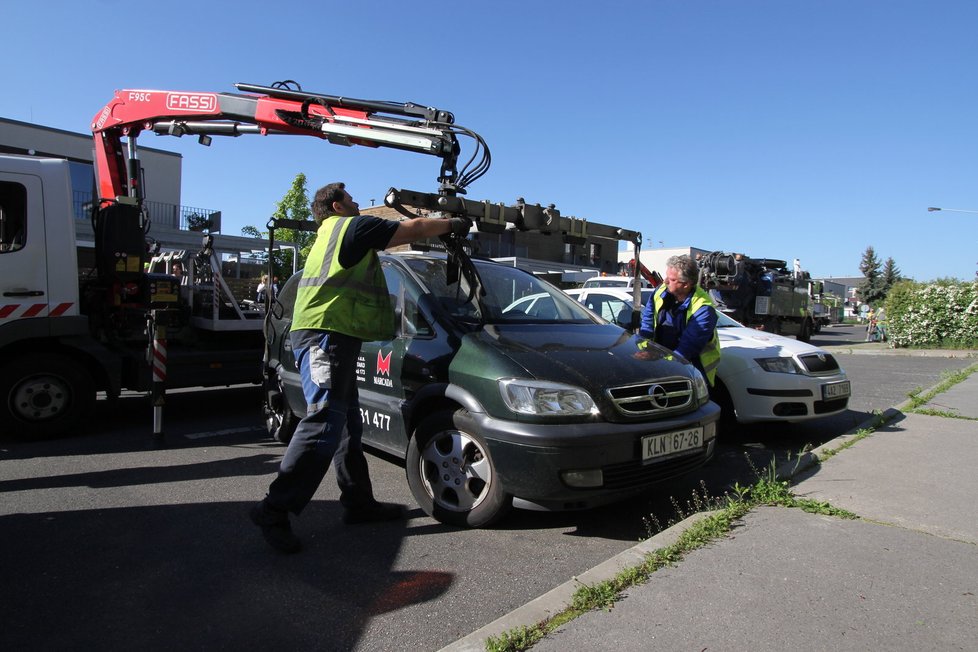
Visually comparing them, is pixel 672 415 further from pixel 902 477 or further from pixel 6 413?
pixel 6 413

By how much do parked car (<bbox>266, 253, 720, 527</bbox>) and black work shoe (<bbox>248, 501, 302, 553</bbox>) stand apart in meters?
0.78

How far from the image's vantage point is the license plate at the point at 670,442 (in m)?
3.37

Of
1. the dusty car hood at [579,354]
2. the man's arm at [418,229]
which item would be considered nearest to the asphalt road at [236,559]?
the dusty car hood at [579,354]

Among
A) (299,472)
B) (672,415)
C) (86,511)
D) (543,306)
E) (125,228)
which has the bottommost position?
(86,511)

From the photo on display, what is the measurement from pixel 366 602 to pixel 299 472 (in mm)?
795

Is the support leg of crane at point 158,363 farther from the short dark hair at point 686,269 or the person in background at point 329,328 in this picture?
the short dark hair at point 686,269

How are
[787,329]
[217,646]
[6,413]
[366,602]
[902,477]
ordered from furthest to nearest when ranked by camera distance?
[787,329] → [6,413] → [902,477] → [366,602] → [217,646]

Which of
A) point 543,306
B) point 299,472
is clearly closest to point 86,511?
point 299,472

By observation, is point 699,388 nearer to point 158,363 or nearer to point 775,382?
point 775,382

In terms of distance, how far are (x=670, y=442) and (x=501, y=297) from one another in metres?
1.58

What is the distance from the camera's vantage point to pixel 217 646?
2.40 m

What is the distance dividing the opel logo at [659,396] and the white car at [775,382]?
1.79 m

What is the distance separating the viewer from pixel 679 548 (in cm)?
308

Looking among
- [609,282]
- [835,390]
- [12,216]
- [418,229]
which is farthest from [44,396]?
[609,282]
